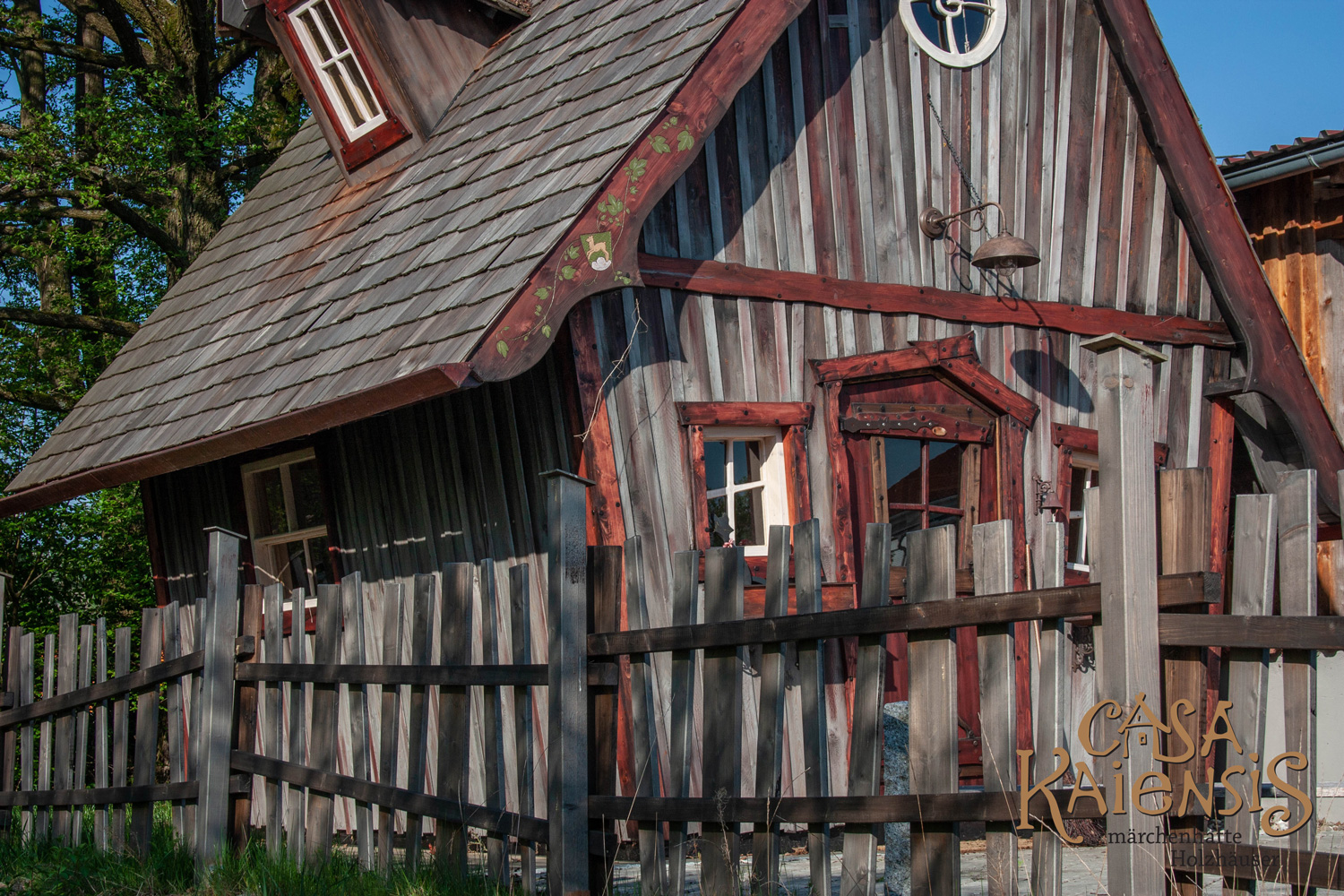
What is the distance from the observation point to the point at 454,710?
15.0 feet

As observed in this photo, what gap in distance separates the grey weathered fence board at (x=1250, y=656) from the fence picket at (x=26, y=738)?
21.4 feet

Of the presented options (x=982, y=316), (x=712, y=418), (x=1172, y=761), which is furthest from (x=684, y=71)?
(x=1172, y=761)

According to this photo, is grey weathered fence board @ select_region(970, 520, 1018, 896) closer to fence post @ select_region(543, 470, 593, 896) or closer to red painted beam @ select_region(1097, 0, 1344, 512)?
fence post @ select_region(543, 470, 593, 896)

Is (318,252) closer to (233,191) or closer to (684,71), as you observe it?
(684,71)

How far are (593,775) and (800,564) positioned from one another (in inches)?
42.3

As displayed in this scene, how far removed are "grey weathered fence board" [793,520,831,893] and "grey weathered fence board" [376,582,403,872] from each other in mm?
1779

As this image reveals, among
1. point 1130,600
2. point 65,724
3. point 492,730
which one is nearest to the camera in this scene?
point 1130,600

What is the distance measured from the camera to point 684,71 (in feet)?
21.4

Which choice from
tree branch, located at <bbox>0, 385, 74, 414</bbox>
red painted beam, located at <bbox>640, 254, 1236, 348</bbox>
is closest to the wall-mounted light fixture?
red painted beam, located at <bbox>640, 254, 1236, 348</bbox>

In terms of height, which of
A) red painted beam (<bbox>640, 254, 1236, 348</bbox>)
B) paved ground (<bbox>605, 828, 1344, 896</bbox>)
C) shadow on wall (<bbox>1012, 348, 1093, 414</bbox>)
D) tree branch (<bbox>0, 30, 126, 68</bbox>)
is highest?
tree branch (<bbox>0, 30, 126, 68</bbox>)

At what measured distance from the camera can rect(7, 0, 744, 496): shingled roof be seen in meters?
→ 6.37

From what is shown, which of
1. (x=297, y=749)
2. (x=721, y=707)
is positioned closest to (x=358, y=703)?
(x=297, y=749)

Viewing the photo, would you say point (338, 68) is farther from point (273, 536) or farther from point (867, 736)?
point (867, 736)

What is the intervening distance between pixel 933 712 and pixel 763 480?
156 inches
